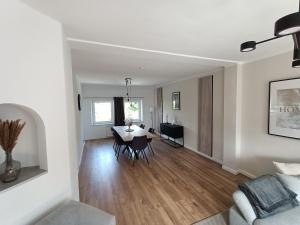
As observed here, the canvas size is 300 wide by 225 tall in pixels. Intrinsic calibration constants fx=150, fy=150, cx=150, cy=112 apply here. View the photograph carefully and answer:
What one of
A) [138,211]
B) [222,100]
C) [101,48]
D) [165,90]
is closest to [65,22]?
[101,48]

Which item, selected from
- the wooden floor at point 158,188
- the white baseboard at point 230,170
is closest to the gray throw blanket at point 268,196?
the wooden floor at point 158,188

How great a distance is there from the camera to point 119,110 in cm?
692

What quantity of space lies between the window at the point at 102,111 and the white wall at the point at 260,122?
538 centimetres

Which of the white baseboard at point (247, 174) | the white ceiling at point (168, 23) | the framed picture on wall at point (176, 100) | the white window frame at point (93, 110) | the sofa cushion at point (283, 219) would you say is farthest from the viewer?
the white window frame at point (93, 110)

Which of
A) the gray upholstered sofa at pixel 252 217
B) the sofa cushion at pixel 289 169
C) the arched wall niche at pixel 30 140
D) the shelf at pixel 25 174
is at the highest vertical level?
the arched wall niche at pixel 30 140

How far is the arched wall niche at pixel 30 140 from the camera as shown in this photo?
1357 mm

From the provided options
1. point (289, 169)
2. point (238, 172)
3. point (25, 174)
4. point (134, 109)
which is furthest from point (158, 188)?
point (134, 109)

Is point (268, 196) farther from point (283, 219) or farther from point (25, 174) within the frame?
point (25, 174)

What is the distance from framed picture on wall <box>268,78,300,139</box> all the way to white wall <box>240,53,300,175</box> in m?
0.11

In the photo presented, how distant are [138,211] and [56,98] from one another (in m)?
1.95

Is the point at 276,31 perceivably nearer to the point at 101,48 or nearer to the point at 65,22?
the point at 65,22

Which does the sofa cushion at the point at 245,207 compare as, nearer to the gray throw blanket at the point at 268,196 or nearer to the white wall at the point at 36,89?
the gray throw blanket at the point at 268,196

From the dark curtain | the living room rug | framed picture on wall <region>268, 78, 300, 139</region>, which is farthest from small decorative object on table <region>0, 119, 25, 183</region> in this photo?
the dark curtain

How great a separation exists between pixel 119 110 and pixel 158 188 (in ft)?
15.2
